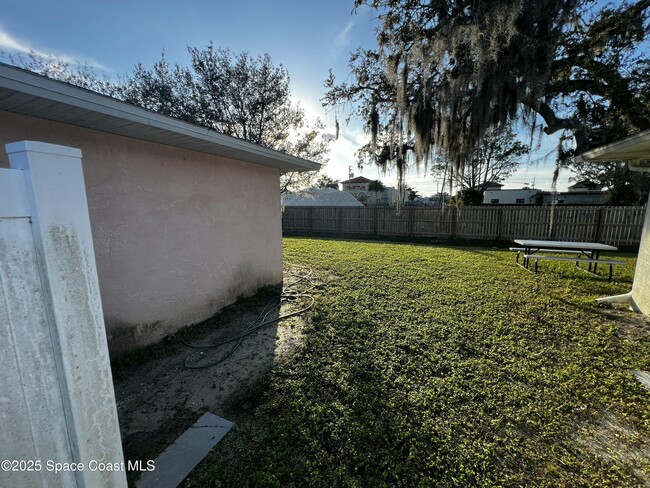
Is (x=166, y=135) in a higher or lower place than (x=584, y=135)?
lower

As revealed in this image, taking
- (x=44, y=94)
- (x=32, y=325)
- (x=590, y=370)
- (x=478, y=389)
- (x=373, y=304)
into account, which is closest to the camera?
(x=32, y=325)

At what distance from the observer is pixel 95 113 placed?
2.25 metres

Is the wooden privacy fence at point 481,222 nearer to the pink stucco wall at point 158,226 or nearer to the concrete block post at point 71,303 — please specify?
the pink stucco wall at point 158,226

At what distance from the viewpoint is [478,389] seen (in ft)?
7.72

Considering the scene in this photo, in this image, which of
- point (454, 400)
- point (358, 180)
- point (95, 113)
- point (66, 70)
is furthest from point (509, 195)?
point (66, 70)

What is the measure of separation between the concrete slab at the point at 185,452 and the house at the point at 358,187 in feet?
115

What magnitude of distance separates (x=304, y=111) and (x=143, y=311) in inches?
396

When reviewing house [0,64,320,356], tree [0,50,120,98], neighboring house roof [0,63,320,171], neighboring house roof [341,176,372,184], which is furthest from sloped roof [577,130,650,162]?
neighboring house roof [341,176,372,184]

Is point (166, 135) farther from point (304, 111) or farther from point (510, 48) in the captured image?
point (304, 111)

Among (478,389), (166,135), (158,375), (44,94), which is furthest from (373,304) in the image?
(44,94)

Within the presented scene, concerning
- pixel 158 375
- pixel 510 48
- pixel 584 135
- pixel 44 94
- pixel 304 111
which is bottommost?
pixel 158 375

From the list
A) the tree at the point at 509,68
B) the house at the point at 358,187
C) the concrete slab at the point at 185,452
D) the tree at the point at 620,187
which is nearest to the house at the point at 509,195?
the house at the point at 358,187

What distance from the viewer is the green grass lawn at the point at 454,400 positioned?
5.46 ft

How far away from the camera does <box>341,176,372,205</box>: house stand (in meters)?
36.7
